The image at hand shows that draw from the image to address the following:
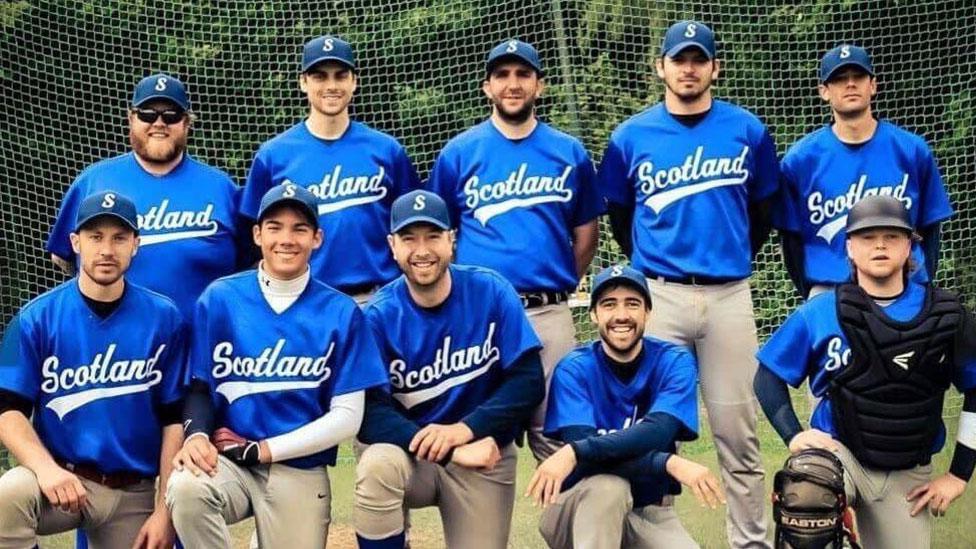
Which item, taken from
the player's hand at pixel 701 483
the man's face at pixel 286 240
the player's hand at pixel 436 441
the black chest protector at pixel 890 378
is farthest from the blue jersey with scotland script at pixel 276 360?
the black chest protector at pixel 890 378

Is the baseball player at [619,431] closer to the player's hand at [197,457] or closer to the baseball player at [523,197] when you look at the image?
the baseball player at [523,197]

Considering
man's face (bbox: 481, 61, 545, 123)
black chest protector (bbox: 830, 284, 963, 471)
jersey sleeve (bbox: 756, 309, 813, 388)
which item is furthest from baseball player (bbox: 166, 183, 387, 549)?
black chest protector (bbox: 830, 284, 963, 471)

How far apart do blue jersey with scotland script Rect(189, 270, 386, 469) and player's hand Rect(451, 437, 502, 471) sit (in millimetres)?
336

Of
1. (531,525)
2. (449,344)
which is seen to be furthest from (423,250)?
(531,525)

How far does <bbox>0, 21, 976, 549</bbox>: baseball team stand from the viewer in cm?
418

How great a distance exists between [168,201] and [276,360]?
891mm

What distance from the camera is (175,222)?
4.88m

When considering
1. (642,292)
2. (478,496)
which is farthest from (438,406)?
(642,292)

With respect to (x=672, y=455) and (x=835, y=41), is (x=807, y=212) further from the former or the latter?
(x=835, y=41)

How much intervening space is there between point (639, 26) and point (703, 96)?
15.9 ft

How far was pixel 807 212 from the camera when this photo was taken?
5.11 metres

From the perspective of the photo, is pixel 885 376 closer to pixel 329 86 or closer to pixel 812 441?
pixel 812 441

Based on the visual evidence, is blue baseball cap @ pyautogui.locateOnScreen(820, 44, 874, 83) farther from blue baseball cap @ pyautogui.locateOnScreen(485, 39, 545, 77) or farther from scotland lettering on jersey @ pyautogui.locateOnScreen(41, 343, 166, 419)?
scotland lettering on jersey @ pyautogui.locateOnScreen(41, 343, 166, 419)

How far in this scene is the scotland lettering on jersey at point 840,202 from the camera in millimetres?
5039
